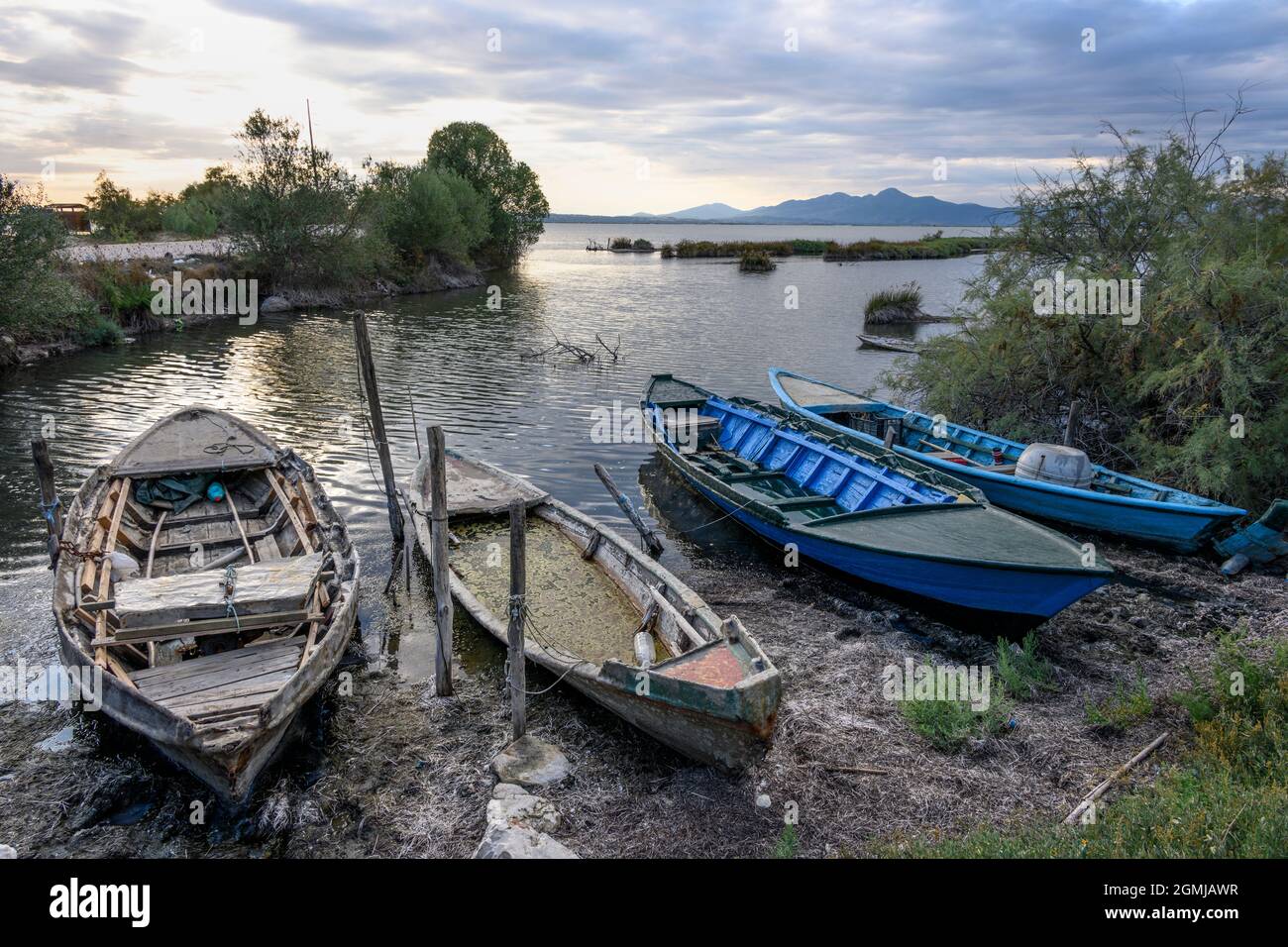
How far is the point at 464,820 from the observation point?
299 inches

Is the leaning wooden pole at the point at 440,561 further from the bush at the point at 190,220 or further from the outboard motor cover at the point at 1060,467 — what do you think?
the bush at the point at 190,220

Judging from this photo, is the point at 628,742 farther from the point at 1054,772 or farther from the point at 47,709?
the point at 47,709

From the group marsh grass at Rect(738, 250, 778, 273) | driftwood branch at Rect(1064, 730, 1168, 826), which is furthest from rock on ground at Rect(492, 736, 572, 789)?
marsh grass at Rect(738, 250, 778, 273)

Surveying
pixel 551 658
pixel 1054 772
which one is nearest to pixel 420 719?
pixel 551 658

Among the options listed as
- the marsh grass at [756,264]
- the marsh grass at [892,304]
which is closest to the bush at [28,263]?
the marsh grass at [892,304]

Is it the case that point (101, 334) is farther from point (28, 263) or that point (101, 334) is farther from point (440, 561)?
point (440, 561)

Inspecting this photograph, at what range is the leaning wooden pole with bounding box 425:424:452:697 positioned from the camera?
9.43 meters

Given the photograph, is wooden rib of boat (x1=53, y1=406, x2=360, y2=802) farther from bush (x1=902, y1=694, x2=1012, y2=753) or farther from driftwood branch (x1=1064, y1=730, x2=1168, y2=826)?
driftwood branch (x1=1064, y1=730, x2=1168, y2=826)

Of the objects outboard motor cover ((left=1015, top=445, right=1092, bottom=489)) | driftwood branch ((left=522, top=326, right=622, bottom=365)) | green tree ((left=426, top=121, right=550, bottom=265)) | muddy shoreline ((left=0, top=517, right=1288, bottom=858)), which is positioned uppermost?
green tree ((left=426, top=121, right=550, bottom=265))

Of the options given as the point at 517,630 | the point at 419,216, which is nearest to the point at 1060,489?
the point at 517,630

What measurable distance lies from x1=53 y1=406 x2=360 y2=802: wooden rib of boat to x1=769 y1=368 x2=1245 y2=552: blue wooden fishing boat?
1180cm

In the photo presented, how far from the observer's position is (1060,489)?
14.7 meters

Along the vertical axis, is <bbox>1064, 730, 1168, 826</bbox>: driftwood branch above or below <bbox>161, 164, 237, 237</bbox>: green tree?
below

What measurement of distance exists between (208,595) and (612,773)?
5150 millimetres
